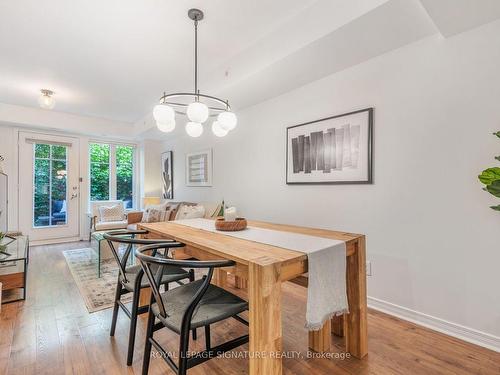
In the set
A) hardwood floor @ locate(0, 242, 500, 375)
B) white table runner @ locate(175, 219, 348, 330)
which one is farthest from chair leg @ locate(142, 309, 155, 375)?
white table runner @ locate(175, 219, 348, 330)

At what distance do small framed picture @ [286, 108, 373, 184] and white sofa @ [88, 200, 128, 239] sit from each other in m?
3.36

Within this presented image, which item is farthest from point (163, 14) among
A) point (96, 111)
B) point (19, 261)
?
point (96, 111)

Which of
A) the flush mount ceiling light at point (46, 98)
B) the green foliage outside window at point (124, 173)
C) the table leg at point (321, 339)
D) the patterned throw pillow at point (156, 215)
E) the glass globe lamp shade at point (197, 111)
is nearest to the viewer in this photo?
the table leg at point (321, 339)

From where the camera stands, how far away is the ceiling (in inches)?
71.2

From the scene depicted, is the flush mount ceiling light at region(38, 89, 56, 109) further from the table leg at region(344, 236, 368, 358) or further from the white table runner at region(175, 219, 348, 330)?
the table leg at region(344, 236, 368, 358)

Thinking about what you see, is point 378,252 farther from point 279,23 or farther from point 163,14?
point 163,14

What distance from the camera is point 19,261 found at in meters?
2.71

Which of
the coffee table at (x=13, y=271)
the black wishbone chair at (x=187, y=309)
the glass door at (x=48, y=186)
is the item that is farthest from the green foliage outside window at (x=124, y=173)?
the black wishbone chair at (x=187, y=309)

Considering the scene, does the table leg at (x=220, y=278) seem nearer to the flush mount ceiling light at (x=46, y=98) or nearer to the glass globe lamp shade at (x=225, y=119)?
the glass globe lamp shade at (x=225, y=119)

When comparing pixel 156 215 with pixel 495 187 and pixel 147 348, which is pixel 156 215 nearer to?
pixel 147 348

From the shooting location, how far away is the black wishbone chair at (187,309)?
1191mm

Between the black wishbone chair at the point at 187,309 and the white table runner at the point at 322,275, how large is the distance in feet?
1.18

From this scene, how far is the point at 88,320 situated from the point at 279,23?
297 cm

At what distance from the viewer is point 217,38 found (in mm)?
2469
